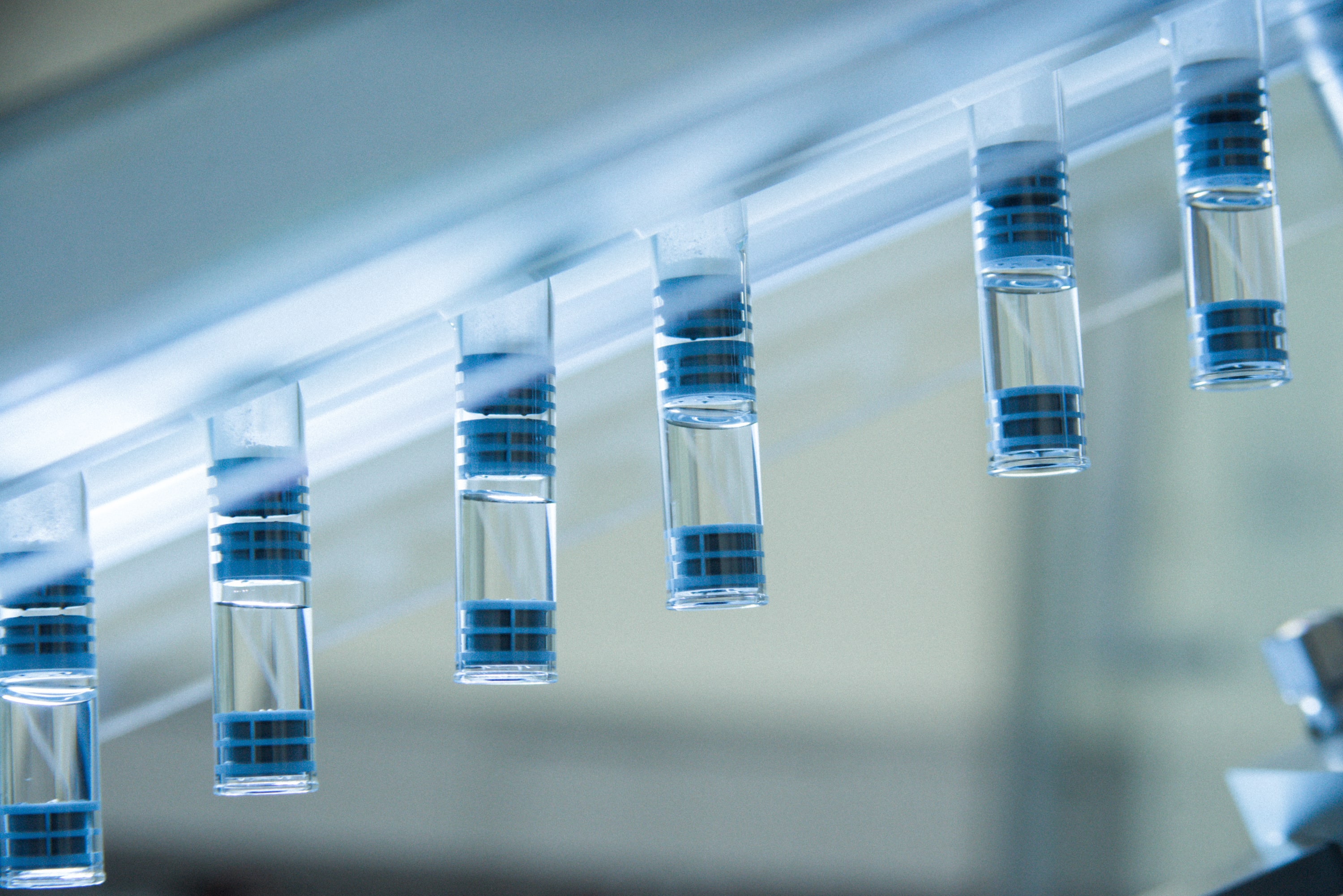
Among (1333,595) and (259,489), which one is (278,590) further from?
(1333,595)

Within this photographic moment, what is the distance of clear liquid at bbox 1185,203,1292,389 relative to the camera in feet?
1.20

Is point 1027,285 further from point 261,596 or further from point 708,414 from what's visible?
point 261,596

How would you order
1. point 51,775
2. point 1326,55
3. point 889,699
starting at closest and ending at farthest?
1. point 51,775
2. point 1326,55
3. point 889,699

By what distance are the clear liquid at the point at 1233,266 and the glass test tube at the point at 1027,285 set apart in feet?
0.12

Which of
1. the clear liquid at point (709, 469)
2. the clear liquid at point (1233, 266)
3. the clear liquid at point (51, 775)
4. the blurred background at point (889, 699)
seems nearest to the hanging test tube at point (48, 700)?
the clear liquid at point (51, 775)

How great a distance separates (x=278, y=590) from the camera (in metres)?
0.36

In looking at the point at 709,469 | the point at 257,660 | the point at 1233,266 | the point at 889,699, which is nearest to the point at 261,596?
the point at 257,660

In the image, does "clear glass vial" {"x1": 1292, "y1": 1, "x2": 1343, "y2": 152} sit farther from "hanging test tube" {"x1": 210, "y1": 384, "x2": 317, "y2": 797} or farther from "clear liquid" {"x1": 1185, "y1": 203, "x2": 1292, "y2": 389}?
"hanging test tube" {"x1": 210, "y1": 384, "x2": 317, "y2": 797}

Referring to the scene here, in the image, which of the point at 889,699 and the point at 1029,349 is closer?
the point at 1029,349

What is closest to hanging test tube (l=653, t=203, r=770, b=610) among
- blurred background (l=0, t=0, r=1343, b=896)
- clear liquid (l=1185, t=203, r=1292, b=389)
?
clear liquid (l=1185, t=203, r=1292, b=389)

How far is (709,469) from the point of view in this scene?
1.19 ft

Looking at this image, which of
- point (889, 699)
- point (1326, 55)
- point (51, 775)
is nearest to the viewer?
point (51, 775)

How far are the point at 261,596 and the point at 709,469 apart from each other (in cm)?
12

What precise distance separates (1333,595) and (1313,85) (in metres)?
2.56
